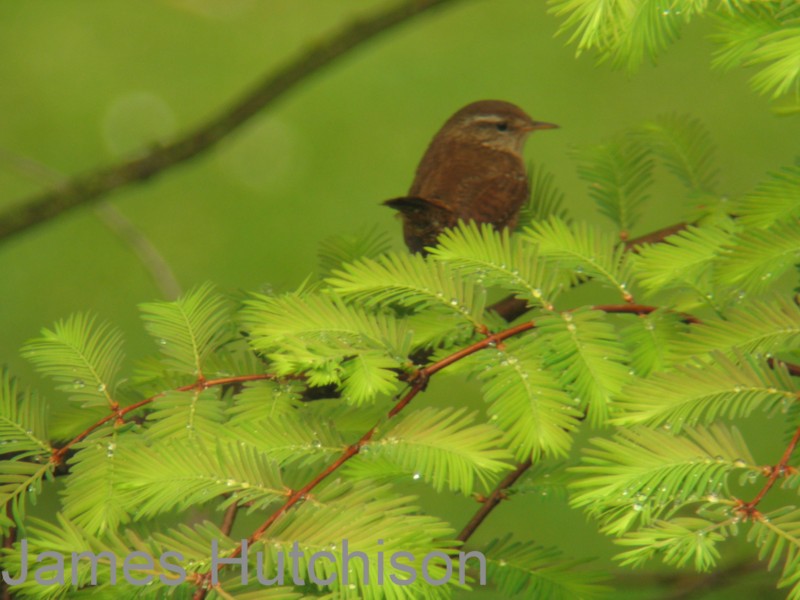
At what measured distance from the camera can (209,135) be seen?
2.86 m

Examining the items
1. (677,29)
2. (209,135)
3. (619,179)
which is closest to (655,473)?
(677,29)

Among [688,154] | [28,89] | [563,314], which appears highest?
[28,89]

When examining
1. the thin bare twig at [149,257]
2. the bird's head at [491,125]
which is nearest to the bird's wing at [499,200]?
the bird's head at [491,125]

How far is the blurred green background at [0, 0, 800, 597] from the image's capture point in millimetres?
5508

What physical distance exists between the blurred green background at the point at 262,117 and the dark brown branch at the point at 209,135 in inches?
83.4

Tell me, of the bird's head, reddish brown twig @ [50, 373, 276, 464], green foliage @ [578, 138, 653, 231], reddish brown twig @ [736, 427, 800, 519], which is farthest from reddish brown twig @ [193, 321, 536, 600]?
the bird's head

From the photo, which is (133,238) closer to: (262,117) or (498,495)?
(498,495)

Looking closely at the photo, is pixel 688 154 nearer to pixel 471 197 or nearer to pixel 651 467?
pixel 471 197

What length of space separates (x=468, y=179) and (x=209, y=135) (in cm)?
94

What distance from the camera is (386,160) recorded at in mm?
5984

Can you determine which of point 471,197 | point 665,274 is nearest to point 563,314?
point 665,274

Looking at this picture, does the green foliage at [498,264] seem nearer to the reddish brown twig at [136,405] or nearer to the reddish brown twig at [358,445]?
the reddish brown twig at [358,445]

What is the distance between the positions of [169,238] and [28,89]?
168 cm

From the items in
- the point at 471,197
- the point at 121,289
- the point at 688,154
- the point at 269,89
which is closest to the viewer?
the point at 688,154
